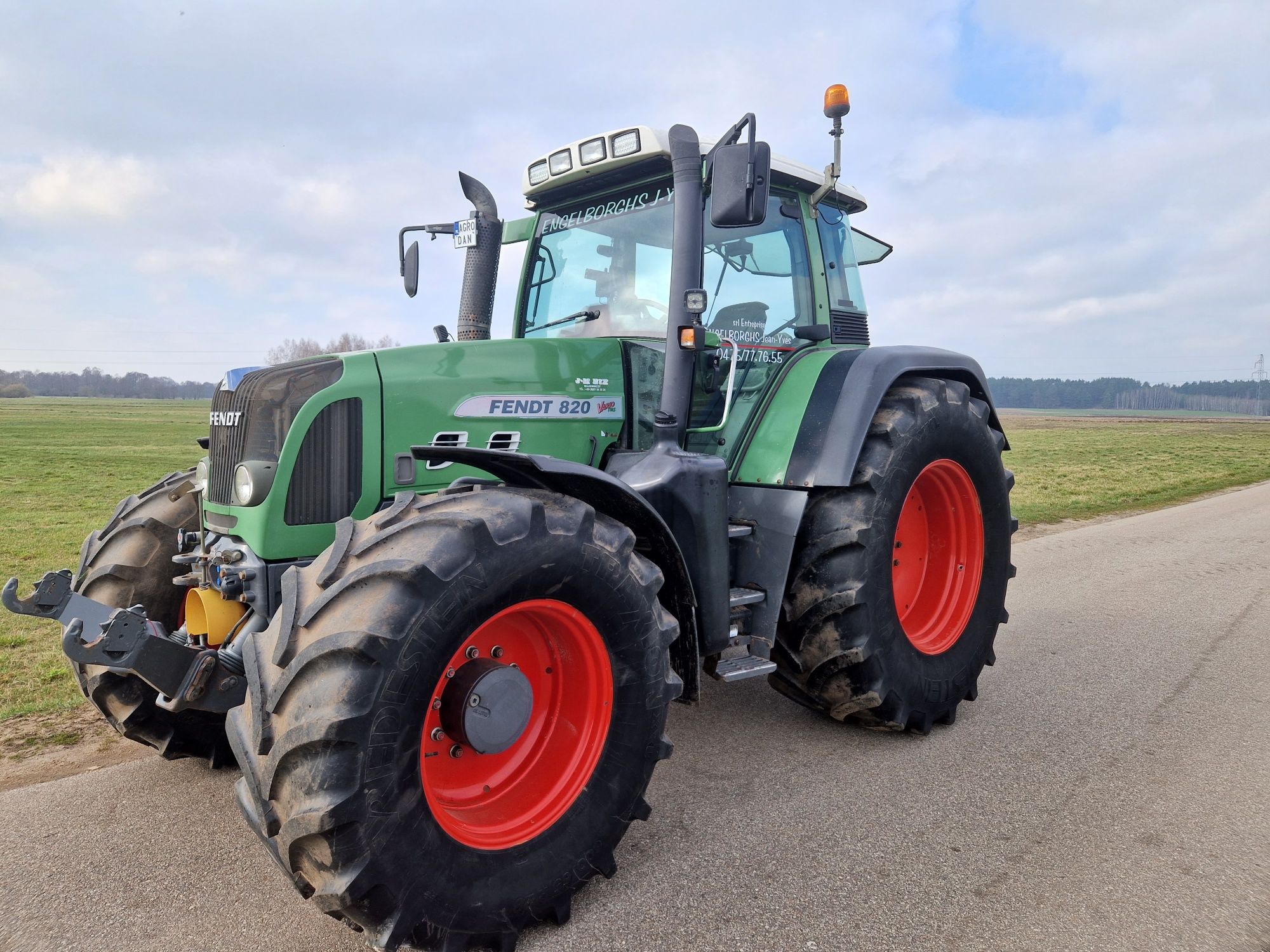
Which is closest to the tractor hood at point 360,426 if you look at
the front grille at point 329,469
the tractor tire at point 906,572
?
the front grille at point 329,469

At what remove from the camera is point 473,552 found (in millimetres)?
2234

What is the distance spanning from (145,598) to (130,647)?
94 cm

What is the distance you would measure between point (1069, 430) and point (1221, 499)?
35.0 m

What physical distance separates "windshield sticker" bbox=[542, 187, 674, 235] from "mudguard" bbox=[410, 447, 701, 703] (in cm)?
150

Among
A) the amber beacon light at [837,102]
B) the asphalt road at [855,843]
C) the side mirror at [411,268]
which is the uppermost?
the amber beacon light at [837,102]

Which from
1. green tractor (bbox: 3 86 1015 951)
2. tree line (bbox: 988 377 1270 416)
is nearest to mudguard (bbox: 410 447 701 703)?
green tractor (bbox: 3 86 1015 951)

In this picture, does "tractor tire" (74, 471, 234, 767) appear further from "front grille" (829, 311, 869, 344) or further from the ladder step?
"front grille" (829, 311, 869, 344)

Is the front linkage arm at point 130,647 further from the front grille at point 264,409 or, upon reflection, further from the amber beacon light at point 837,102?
the amber beacon light at point 837,102

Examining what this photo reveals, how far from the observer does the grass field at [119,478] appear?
525 centimetres

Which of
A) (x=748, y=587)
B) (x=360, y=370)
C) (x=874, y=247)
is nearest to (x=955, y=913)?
(x=748, y=587)

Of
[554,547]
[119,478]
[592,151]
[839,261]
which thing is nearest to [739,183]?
[592,151]

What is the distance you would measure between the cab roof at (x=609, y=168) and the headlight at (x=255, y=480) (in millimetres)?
1860

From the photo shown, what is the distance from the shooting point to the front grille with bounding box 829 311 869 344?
441 centimetres

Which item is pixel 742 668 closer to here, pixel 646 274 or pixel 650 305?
pixel 650 305
